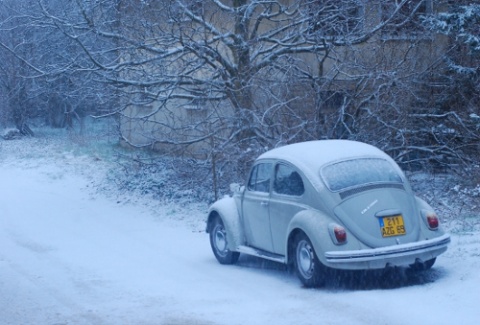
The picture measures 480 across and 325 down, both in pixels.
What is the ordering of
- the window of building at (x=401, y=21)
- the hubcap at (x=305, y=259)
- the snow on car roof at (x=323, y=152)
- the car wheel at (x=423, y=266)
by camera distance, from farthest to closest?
the window of building at (x=401, y=21)
the snow on car roof at (x=323, y=152)
the car wheel at (x=423, y=266)
the hubcap at (x=305, y=259)

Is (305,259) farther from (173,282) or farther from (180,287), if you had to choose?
(173,282)

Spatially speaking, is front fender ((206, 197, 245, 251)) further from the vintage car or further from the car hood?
the car hood

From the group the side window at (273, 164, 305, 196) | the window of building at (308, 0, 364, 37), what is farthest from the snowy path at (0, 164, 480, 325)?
the window of building at (308, 0, 364, 37)

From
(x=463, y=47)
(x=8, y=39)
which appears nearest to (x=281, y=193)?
(x=463, y=47)

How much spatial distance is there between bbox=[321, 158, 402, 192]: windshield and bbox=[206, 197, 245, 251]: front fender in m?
1.86

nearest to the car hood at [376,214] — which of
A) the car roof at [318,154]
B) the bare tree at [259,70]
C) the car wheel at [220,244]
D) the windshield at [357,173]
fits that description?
the windshield at [357,173]

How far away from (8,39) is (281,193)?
23.1m

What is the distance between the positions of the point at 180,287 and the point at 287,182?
188cm

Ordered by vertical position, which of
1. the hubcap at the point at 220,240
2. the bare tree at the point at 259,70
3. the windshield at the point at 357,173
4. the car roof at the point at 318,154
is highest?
the bare tree at the point at 259,70

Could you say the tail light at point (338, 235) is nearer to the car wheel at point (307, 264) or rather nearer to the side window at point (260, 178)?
the car wheel at point (307, 264)

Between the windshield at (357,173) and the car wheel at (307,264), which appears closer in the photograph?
the car wheel at (307,264)

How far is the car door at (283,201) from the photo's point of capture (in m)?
9.20

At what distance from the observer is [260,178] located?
1023 cm

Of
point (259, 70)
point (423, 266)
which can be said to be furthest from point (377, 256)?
point (259, 70)
